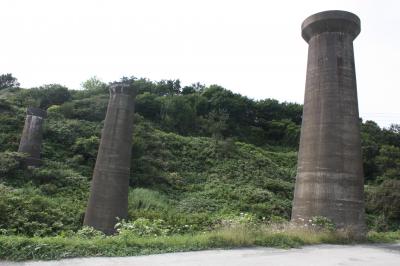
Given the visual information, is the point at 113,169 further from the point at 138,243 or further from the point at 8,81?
the point at 8,81

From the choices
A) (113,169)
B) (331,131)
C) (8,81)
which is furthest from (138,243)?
(8,81)

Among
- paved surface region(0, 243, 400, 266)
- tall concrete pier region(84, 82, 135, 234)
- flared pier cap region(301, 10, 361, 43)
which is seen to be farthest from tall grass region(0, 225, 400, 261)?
tall concrete pier region(84, 82, 135, 234)

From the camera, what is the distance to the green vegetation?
745 cm

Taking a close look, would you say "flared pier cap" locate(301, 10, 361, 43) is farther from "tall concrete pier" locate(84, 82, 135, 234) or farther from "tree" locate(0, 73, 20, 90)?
"tree" locate(0, 73, 20, 90)

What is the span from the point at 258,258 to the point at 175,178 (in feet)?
73.8

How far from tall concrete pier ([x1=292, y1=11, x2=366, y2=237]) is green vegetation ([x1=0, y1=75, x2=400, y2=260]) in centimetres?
121

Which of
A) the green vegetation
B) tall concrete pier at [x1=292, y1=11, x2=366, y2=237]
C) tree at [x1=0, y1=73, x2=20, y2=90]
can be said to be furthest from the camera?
tree at [x1=0, y1=73, x2=20, y2=90]

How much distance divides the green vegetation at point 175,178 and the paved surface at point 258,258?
0.31m

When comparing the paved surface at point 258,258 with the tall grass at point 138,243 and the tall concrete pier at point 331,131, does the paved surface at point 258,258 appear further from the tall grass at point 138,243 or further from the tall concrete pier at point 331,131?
the tall concrete pier at point 331,131

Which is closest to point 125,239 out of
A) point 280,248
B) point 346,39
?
point 280,248

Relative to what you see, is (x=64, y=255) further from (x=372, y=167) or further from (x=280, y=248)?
(x=372, y=167)

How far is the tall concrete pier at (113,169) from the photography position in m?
14.6

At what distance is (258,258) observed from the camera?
6289 millimetres

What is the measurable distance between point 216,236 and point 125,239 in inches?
64.6
